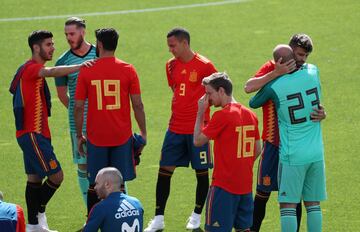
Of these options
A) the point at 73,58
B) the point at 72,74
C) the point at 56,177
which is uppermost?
the point at 73,58

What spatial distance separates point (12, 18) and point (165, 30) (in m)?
3.40

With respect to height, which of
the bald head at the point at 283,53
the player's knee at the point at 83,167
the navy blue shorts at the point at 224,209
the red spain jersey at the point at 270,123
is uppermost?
the bald head at the point at 283,53

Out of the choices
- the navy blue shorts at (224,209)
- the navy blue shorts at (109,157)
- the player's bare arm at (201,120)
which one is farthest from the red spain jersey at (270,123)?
the navy blue shorts at (109,157)


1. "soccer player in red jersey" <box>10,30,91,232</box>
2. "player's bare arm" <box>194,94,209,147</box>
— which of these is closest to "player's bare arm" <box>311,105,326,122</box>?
"player's bare arm" <box>194,94,209,147</box>

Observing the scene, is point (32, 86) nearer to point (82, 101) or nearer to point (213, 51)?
Answer: point (82, 101)

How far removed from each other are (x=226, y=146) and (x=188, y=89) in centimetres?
228

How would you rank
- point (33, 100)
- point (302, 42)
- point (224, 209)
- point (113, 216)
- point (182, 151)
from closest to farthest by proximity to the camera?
point (113, 216)
point (224, 209)
point (302, 42)
point (33, 100)
point (182, 151)

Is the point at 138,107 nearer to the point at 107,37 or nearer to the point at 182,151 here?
the point at 107,37

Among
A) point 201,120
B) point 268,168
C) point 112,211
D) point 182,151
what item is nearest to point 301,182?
point 268,168

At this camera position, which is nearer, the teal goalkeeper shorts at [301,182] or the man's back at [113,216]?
the man's back at [113,216]

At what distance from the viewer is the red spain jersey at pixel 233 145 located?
9.84 metres

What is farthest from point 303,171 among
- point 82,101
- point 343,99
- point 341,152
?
point 343,99

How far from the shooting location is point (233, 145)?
988 cm

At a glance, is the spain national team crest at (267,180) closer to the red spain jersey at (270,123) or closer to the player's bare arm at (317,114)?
the red spain jersey at (270,123)
